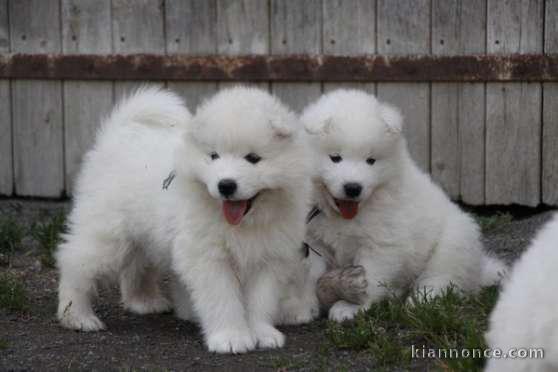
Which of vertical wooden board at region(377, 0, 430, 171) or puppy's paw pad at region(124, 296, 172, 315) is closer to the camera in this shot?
puppy's paw pad at region(124, 296, 172, 315)

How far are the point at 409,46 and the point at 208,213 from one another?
2.84 meters

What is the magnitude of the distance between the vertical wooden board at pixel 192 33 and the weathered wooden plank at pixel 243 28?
0.19 ft

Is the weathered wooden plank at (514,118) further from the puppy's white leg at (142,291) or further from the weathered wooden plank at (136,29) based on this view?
the puppy's white leg at (142,291)

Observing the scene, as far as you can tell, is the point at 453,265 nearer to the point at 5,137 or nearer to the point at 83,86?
the point at 83,86

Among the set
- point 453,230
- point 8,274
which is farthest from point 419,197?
point 8,274

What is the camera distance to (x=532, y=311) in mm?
3014

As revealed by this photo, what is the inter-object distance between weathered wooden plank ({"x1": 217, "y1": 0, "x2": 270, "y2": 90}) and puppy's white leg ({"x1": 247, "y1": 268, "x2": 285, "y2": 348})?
2673mm

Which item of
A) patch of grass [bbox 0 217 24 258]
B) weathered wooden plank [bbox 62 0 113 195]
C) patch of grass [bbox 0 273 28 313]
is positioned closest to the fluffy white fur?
patch of grass [bbox 0 273 28 313]

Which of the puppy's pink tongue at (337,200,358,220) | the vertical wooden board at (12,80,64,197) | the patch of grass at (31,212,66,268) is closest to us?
the puppy's pink tongue at (337,200,358,220)

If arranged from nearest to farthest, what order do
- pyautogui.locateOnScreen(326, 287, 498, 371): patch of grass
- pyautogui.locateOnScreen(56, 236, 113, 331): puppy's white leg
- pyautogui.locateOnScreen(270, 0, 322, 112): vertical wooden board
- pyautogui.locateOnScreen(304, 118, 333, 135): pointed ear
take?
pyautogui.locateOnScreen(326, 287, 498, 371): patch of grass, pyautogui.locateOnScreen(56, 236, 113, 331): puppy's white leg, pyautogui.locateOnScreen(304, 118, 333, 135): pointed ear, pyautogui.locateOnScreen(270, 0, 322, 112): vertical wooden board

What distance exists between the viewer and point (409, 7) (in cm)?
698

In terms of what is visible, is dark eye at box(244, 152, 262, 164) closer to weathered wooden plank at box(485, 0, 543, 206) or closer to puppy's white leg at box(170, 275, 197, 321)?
puppy's white leg at box(170, 275, 197, 321)

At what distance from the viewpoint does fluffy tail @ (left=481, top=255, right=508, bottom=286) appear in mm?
5570

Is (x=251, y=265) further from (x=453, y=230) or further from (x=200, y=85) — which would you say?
(x=200, y=85)
